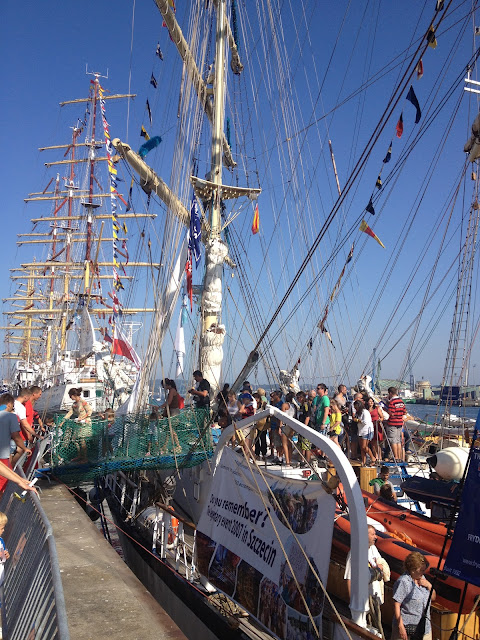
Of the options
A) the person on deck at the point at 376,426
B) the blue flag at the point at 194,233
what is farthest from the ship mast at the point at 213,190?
the person on deck at the point at 376,426

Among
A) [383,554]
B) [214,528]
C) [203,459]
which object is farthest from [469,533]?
[203,459]

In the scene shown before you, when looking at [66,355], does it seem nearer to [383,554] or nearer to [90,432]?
[90,432]

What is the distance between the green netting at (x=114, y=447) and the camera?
9766 millimetres

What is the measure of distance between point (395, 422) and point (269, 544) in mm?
8070

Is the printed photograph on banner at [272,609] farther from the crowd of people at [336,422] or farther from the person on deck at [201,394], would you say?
the person on deck at [201,394]

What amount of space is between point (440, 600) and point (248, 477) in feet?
7.25

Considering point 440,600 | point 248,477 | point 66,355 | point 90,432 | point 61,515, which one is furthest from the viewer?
point 66,355

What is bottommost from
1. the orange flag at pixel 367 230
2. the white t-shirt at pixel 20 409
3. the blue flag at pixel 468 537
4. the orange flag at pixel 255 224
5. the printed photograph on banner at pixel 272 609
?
the printed photograph on banner at pixel 272 609

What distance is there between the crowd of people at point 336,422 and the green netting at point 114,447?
59.5 inches

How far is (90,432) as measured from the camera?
9992 mm

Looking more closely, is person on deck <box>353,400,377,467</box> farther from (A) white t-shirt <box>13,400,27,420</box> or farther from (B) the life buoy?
(A) white t-shirt <box>13,400,27,420</box>

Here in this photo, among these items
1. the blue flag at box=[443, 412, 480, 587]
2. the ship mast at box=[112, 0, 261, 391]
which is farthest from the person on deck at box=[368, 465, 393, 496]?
the ship mast at box=[112, 0, 261, 391]

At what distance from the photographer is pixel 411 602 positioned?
4.73 meters

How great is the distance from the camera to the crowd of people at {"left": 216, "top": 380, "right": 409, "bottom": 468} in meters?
11.3
